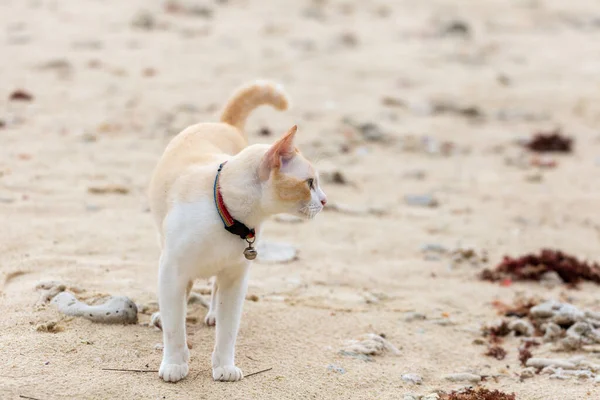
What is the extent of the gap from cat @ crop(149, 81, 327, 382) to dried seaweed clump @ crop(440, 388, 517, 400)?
129cm

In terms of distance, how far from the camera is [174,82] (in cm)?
1187

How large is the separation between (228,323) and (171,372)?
438mm

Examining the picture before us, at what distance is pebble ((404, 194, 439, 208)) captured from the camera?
892 centimetres

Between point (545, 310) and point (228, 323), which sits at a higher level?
point (228, 323)

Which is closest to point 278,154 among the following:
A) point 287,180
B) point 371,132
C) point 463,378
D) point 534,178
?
point 287,180

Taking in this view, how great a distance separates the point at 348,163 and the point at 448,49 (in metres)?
6.33

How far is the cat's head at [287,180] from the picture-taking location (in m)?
4.09

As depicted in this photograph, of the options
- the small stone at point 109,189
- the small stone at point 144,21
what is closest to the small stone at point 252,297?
the small stone at point 109,189

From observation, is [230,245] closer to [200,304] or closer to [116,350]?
[116,350]

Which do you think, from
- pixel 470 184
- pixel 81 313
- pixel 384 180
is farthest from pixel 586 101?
pixel 81 313

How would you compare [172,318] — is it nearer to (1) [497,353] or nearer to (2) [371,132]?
(1) [497,353]

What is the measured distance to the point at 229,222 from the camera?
4.13 meters

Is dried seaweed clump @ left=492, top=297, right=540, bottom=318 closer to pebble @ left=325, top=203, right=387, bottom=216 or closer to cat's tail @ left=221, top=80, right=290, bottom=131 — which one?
pebble @ left=325, top=203, right=387, bottom=216

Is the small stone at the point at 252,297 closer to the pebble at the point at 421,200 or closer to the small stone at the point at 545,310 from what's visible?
the small stone at the point at 545,310
